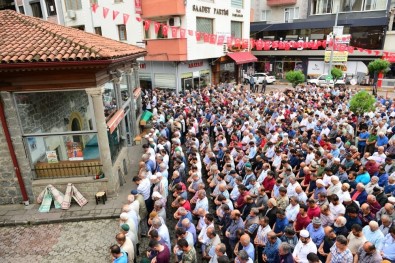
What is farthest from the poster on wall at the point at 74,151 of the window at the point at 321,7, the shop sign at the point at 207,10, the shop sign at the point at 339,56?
the window at the point at 321,7

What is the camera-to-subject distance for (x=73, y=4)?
26062mm

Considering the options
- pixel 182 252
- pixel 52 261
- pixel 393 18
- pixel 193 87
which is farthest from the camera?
pixel 393 18

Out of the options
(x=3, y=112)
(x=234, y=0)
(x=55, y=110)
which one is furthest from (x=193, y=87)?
(x=3, y=112)

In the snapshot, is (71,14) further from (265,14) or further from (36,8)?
(265,14)

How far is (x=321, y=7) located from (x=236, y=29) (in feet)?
38.7

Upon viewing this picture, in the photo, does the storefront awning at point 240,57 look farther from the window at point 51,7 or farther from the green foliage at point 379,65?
the window at point 51,7

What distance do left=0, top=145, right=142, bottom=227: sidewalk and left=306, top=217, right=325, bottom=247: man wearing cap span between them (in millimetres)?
5550

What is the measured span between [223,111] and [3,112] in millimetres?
9496

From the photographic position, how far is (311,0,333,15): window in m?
32.1

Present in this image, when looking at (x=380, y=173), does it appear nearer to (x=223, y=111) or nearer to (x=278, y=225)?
(x=278, y=225)

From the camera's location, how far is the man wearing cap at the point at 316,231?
5.64 metres

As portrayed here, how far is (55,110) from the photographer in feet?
36.2

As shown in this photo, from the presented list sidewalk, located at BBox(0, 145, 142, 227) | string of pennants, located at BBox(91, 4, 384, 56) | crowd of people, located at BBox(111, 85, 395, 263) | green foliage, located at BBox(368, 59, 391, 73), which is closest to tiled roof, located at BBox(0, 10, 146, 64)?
crowd of people, located at BBox(111, 85, 395, 263)

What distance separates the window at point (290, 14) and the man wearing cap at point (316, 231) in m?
33.7
